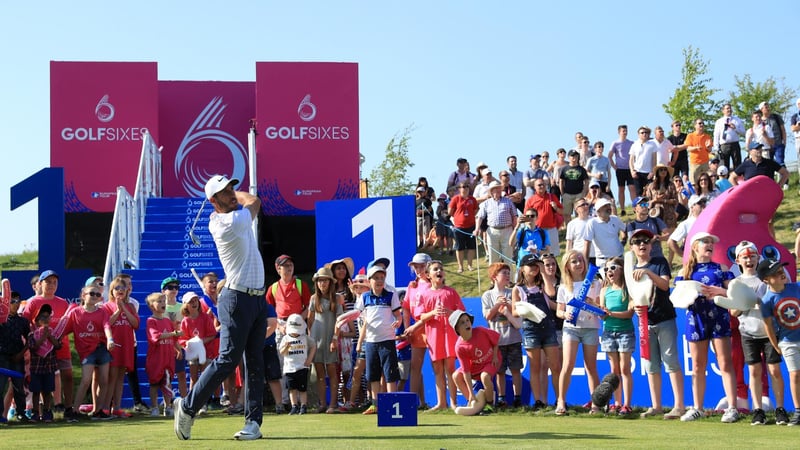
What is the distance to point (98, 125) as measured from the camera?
23.7m

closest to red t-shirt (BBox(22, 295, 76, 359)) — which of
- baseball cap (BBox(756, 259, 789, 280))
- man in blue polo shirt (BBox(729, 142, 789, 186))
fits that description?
baseball cap (BBox(756, 259, 789, 280))

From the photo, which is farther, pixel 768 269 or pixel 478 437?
pixel 768 269

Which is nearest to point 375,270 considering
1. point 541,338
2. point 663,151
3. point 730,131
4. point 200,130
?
point 541,338

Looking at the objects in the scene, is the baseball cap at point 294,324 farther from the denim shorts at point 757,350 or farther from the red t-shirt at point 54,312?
the denim shorts at point 757,350

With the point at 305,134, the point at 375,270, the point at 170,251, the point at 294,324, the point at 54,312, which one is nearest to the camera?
the point at 375,270

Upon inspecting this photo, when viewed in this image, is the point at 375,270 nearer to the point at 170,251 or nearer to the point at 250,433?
the point at 250,433

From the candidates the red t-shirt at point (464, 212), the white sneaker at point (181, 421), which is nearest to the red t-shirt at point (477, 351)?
the white sneaker at point (181, 421)

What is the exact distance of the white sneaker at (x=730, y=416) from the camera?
432 inches

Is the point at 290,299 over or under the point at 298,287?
under

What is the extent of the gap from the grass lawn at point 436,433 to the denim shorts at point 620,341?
77cm

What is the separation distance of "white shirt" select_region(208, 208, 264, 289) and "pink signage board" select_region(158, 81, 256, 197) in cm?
1616

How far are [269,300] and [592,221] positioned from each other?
4.71 meters

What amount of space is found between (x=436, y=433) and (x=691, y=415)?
10.7 feet

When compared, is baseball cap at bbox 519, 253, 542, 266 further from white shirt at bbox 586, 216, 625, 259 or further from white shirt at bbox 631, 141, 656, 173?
white shirt at bbox 631, 141, 656, 173
